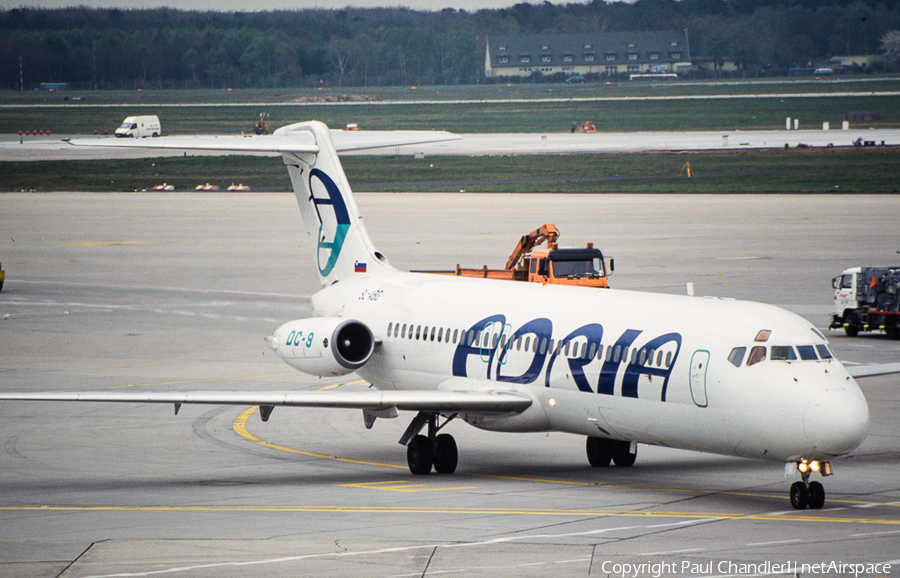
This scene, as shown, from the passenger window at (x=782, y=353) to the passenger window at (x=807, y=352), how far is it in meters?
0.11

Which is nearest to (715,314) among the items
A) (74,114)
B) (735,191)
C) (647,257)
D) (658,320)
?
(658,320)

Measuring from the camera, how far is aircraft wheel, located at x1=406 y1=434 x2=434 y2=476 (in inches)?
963

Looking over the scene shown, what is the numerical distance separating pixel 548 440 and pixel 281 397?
24.7 ft

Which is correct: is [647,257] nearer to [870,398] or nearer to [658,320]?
[870,398]

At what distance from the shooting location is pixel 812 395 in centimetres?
1948

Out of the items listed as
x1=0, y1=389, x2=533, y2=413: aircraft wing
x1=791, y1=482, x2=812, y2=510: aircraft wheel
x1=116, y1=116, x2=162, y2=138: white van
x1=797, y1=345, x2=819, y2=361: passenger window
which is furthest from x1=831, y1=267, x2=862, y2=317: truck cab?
x1=116, y1=116, x2=162, y2=138: white van

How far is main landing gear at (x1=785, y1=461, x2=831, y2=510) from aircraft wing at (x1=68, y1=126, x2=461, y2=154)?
1302cm

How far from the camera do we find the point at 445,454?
Result: 2455 cm

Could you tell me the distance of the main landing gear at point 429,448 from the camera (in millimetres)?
24469

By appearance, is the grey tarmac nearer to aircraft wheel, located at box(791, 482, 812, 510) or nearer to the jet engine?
aircraft wheel, located at box(791, 482, 812, 510)

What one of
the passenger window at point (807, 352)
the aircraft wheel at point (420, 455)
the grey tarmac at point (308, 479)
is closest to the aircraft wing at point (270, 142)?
the grey tarmac at point (308, 479)

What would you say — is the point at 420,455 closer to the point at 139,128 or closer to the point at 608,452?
the point at 608,452

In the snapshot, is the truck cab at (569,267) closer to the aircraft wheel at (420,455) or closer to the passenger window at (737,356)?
the aircraft wheel at (420,455)

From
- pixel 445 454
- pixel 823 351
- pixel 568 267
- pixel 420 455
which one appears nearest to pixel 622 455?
pixel 445 454
